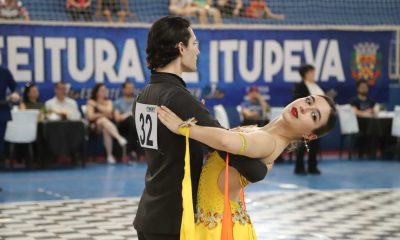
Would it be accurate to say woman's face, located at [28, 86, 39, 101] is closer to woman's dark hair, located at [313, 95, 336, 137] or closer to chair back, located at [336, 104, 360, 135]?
chair back, located at [336, 104, 360, 135]

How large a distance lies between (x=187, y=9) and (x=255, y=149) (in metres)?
13.1

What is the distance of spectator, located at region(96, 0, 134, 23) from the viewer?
51.4ft

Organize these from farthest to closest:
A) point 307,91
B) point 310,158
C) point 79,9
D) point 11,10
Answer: point 79,9
point 11,10
point 310,158
point 307,91

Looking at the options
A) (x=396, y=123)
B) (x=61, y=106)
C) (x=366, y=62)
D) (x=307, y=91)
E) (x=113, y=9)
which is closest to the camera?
(x=307, y=91)

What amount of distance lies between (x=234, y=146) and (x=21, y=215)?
601cm

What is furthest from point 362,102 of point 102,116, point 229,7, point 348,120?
point 102,116

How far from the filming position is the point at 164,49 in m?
3.42

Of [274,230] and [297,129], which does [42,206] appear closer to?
[274,230]

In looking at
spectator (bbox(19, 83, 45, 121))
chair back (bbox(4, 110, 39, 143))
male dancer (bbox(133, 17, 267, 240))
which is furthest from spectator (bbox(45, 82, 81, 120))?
male dancer (bbox(133, 17, 267, 240))

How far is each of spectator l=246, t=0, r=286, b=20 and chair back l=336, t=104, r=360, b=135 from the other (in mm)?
2822

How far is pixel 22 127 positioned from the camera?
1292 centimetres

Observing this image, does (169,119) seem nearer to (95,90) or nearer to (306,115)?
(306,115)

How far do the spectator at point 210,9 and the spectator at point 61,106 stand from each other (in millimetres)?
3873

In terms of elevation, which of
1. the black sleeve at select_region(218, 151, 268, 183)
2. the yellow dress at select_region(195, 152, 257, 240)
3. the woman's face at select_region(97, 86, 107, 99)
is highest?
the black sleeve at select_region(218, 151, 268, 183)
